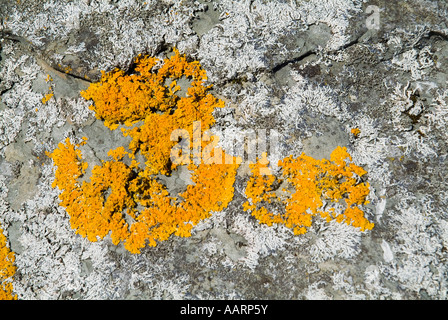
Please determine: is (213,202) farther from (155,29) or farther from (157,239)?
(155,29)

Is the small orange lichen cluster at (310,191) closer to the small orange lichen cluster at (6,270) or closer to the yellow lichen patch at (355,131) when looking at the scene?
the yellow lichen patch at (355,131)

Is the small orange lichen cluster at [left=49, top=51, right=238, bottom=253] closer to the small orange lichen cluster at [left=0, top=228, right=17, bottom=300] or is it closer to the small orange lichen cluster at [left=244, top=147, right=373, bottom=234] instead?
the small orange lichen cluster at [left=244, top=147, right=373, bottom=234]

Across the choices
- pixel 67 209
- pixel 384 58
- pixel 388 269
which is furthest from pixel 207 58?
pixel 388 269

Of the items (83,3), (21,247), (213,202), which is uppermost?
(83,3)

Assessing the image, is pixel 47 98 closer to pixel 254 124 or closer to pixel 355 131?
pixel 254 124

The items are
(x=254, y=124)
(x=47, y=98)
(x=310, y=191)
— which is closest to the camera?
(x=310, y=191)

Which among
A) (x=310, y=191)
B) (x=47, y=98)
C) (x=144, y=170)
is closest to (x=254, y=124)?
(x=310, y=191)
